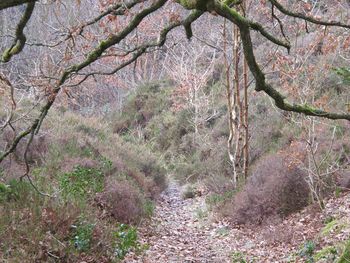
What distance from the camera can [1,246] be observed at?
5.80 metres

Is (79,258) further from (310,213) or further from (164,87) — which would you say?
(164,87)

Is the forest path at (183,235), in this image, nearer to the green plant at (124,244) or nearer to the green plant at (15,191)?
the green plant at (124,244)

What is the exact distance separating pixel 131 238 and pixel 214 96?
45.6ft

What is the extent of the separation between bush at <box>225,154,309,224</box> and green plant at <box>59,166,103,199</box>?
3.22 m

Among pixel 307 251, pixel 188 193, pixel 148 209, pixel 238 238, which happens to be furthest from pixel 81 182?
pixel 188 193

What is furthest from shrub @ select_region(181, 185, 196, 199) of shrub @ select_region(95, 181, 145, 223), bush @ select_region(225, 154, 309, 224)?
shrub @ select_region(95, 181, 145, 223)

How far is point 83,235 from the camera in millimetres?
6574

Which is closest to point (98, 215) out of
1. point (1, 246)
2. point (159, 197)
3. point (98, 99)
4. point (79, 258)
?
point (79, 258)

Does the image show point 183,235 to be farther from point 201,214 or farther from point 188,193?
point 188,193

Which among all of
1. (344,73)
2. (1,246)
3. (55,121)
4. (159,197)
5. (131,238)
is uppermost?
(344,73)

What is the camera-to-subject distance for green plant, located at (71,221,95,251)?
6.48 metres

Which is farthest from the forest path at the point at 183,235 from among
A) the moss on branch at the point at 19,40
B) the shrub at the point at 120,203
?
the moss on branch at the point at 19,40

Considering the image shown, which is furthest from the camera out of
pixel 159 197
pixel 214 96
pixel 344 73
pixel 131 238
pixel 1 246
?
pixel 214 96

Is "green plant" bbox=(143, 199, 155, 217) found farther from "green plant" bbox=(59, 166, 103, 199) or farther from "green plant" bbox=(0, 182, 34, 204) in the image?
"green plant" bbox=(0, 182, 34, 204)
